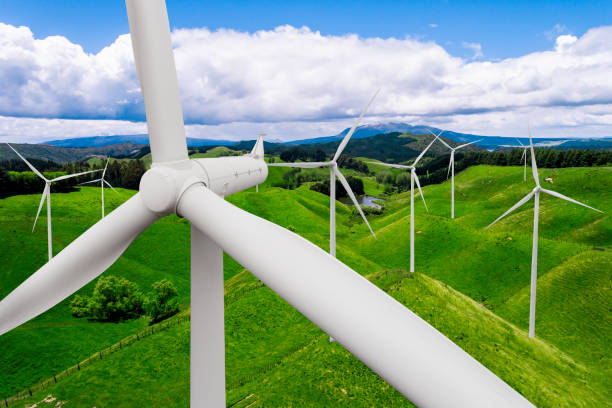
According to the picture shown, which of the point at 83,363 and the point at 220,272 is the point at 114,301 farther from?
the point at 220,272

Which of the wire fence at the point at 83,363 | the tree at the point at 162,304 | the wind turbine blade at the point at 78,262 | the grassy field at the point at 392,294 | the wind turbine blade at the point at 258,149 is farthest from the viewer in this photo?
the tree at the point at 162,304

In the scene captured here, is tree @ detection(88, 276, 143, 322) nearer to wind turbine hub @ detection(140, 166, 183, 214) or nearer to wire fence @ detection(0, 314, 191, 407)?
wire fence @ detection(0, 314, 191, 407)

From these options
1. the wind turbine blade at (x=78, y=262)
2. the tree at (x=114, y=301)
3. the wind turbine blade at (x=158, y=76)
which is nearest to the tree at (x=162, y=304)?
the tree at (x=114, y=301)

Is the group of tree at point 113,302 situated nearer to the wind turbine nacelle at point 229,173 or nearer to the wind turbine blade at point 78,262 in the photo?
the wind turbine blade at point 78,262

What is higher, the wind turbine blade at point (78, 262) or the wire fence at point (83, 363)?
the wind turbine blade at point (78, 262)

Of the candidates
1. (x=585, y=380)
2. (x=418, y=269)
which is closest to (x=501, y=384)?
(x=585, y=380)

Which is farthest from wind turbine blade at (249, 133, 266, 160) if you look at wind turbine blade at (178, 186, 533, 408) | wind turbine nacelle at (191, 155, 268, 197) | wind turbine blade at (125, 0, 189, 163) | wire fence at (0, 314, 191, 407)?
wire fence at (0, 314, 191, 407)

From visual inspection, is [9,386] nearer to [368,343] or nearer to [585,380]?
[368,343]
